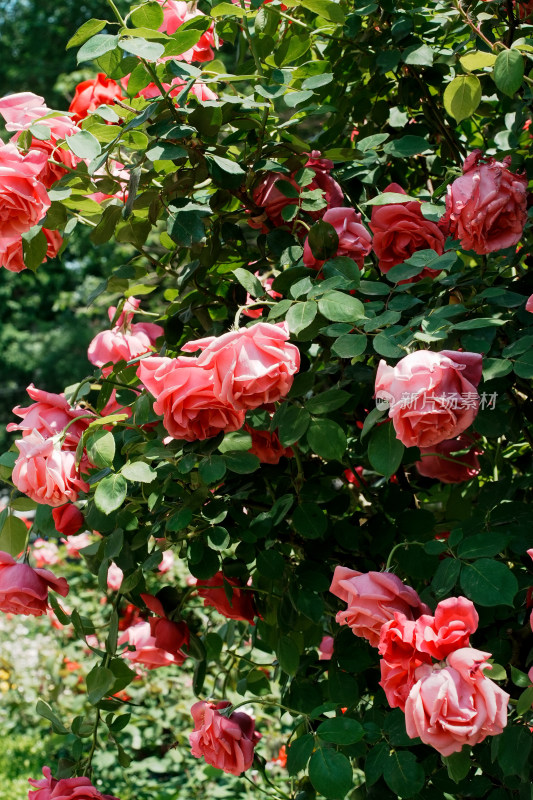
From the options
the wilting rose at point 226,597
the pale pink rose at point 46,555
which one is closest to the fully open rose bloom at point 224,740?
the wilting rose at point 226,597

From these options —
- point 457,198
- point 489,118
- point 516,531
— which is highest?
point 457,198

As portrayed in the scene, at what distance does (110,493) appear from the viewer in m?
0.97

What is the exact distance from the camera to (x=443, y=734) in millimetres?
729

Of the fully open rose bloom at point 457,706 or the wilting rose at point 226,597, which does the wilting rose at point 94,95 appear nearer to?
the wilting rose at point 226,597

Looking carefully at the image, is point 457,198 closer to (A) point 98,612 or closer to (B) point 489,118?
(B) point 489,118

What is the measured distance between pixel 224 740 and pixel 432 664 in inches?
21.3

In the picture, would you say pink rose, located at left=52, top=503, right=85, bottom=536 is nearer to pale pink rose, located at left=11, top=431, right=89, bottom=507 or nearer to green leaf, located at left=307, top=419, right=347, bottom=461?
pale pink rose, located at left=11, top=431, right=89, bottom=507

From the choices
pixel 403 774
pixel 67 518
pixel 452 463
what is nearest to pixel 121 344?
pixel 67 518

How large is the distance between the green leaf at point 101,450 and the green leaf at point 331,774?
423 millimetres

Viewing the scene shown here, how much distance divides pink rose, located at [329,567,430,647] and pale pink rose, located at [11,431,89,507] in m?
0.36

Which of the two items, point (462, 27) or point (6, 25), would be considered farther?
point (6, 25)

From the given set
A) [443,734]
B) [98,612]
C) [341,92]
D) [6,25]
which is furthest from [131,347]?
[6,25]

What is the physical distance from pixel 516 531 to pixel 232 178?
0.57 metres

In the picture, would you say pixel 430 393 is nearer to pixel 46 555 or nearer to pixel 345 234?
pixel 345 234
